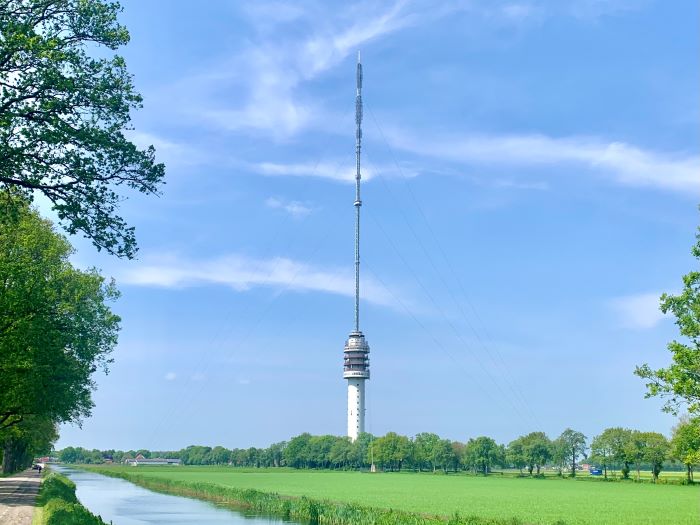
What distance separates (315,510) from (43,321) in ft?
126

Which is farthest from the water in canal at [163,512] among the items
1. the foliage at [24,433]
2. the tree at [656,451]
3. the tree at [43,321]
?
the tree at [656,451]

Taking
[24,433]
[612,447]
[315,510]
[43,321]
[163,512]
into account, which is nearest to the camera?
[43,321]

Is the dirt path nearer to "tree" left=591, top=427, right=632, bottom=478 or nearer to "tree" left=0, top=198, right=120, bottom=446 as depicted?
"tree" left=0, top=198, right=120, bottom=446

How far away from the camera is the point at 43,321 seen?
34344mm

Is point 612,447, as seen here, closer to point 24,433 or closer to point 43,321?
point 24,433

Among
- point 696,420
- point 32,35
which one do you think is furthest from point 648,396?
point 32,35

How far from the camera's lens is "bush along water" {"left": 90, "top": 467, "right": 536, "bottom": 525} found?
45281 mm

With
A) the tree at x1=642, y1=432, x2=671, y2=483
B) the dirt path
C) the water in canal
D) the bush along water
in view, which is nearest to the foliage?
the dirt path

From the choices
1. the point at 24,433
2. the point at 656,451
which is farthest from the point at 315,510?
the point at 656,451

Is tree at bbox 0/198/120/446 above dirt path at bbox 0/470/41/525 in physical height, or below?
above

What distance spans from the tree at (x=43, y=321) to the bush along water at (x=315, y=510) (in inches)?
904

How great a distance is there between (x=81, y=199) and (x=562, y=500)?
71.5 metres

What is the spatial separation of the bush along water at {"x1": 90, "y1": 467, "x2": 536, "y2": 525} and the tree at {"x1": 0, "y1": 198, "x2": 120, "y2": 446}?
75.4 ft

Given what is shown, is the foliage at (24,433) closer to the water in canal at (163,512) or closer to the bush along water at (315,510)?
the water in canal at (163,512)
